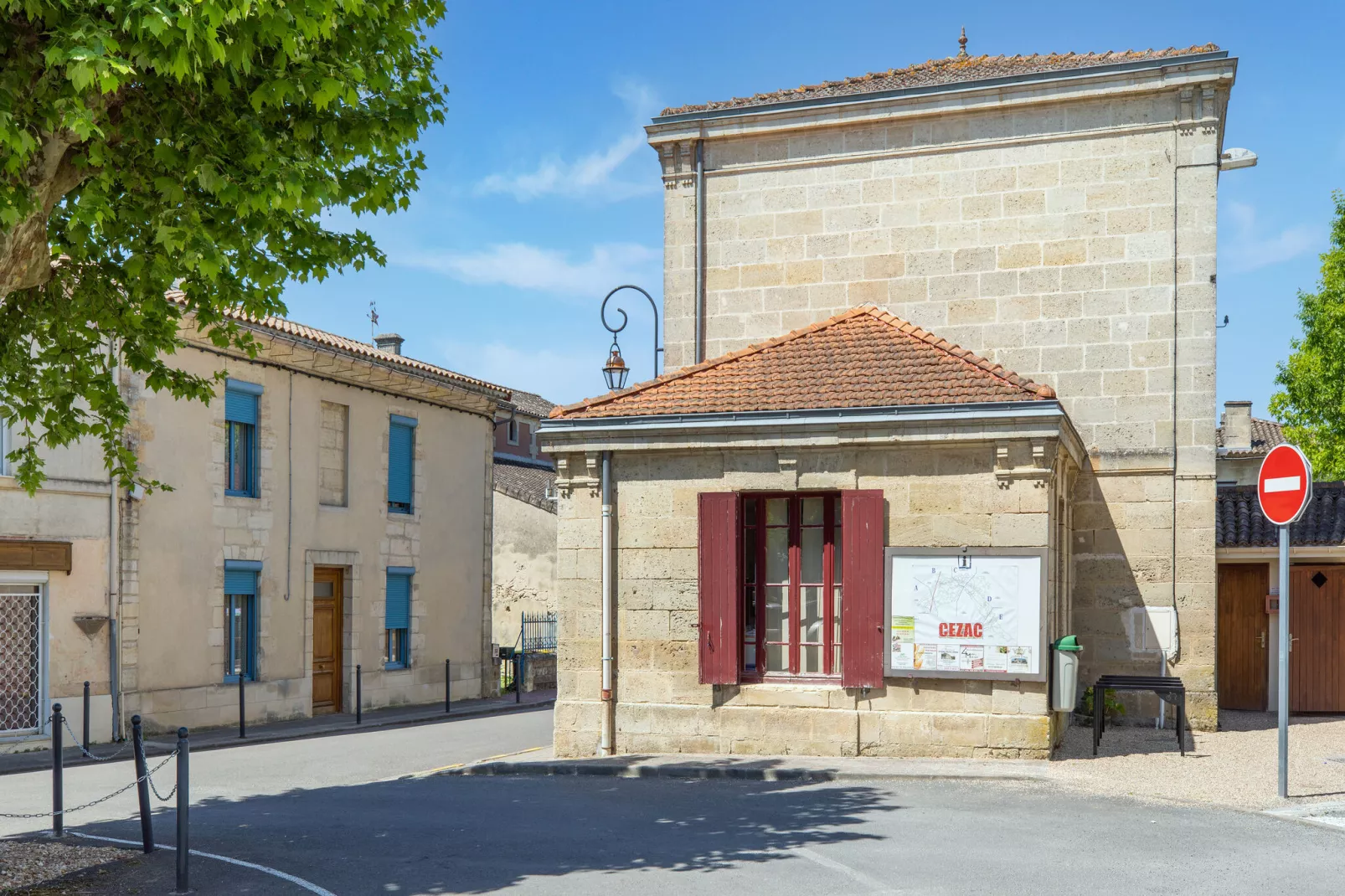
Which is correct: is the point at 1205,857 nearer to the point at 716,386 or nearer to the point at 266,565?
the point at 716,386

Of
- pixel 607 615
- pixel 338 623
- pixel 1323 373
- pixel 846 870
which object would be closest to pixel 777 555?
pixel 607 615

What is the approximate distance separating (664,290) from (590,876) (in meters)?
10.3

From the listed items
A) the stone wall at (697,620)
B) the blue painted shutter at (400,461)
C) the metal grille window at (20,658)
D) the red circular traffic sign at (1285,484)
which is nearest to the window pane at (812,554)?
the stone wall at (697,620)

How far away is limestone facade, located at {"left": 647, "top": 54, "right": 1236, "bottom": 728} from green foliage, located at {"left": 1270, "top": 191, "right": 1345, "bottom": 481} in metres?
13.2

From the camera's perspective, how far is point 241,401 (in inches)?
768

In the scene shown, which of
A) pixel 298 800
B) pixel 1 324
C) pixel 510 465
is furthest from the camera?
pixel 510 465

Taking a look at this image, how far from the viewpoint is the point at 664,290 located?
54.9 feet

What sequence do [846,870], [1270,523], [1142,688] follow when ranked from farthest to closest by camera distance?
[1270,523], [1142,688], [846,870]

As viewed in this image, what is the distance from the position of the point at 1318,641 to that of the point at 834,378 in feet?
31.2

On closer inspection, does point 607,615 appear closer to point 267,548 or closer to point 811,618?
point 811,618

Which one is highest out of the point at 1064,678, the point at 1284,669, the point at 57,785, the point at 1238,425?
the point at 1238,425

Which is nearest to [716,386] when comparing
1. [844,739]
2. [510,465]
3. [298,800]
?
[844,739]

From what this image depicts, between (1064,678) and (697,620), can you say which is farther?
(697,620)

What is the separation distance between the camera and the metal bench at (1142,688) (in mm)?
12125
